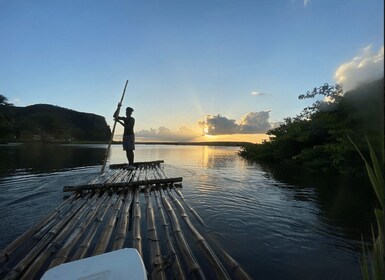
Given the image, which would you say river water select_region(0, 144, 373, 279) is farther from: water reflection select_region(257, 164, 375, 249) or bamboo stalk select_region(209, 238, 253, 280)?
bamboo stalk select_region(209, 238, 253, 280)

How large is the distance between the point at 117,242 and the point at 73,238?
0.93 m

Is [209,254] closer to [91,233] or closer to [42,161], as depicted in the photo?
[91,233]

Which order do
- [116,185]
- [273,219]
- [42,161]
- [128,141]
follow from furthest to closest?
[42,161] → [128,141] → [116,185] → [273,219]

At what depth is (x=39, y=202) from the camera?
955cm

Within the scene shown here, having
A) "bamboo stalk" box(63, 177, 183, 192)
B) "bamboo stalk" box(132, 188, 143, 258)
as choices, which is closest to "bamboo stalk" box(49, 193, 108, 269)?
"bamboo stalk" box(132, 188, 143, 258)

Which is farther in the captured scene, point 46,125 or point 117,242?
point 46,125

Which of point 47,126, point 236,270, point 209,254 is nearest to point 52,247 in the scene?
point 209,254

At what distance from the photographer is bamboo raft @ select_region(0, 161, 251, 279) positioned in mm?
4238

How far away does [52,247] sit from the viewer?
4.88 m

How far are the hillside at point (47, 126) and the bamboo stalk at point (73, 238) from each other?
83083 mm

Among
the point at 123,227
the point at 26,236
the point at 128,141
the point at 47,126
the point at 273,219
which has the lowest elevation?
the point at 273,219

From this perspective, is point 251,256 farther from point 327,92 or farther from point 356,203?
point 327,92

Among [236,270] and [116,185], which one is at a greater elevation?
[116,185]

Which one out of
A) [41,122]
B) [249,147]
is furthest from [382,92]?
[41,122]
